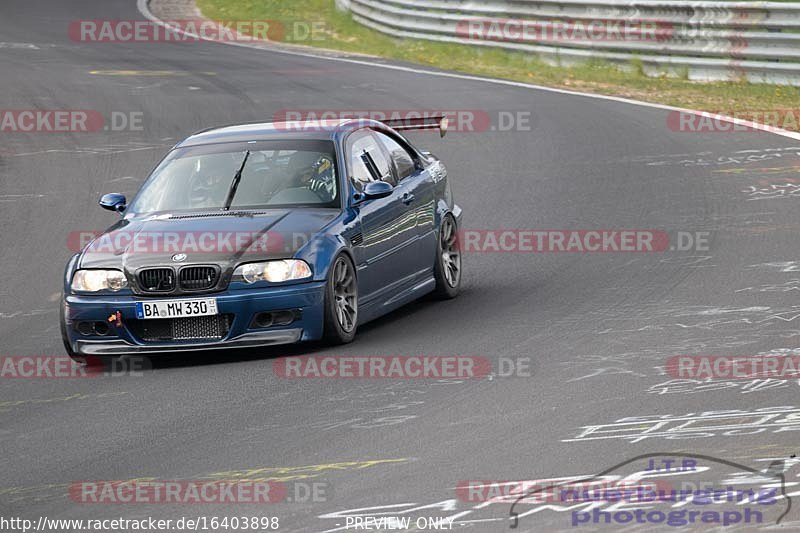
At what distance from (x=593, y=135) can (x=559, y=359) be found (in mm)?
10561

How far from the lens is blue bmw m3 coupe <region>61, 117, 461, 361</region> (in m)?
9.59

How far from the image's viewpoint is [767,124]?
20.0 metres

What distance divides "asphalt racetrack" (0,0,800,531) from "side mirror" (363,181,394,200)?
893mm

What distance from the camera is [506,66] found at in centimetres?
2711

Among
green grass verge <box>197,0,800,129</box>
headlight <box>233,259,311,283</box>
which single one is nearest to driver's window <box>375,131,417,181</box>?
headlight <box>233,259,311,283</box>

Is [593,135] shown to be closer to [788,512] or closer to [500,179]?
[500,179]

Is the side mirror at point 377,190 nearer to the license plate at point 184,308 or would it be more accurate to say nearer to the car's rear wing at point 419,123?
the car's rear wing at point 419,123

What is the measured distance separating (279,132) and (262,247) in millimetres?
1668

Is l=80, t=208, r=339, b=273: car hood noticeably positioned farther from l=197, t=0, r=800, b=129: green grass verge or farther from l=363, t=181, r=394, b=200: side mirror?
l=197, t=0, r=800, b=129: green grass verge

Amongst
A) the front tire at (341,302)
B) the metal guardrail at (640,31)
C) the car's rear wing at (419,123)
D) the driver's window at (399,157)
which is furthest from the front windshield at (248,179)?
the metal guardrail at (640,31)

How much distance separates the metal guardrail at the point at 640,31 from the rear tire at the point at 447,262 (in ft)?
37.3

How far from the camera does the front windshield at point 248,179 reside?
1057cm

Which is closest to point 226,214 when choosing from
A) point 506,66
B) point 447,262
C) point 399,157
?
point 399,157


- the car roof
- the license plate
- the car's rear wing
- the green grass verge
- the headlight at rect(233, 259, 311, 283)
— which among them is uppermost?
the car roof
